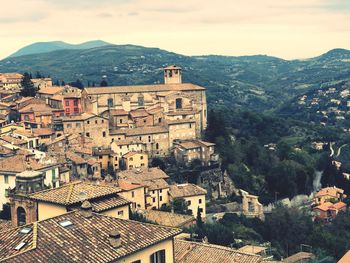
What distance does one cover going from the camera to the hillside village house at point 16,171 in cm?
4938

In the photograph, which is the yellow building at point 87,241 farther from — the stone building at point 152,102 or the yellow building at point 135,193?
the stone building at point 152,102

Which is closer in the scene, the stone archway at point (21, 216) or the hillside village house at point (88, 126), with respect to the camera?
the stone archway at point (21, 216)

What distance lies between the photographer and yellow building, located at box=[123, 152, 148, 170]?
227ft

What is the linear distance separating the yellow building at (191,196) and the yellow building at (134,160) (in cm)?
741

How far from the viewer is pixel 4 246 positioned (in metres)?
17.8

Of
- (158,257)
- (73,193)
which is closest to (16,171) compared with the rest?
(73,193)

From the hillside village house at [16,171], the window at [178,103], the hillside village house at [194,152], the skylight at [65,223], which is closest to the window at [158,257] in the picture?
the skylight at [65,223]

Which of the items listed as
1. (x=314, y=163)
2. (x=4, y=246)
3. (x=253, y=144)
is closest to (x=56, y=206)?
(x=4, y=246)

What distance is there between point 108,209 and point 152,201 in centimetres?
3966

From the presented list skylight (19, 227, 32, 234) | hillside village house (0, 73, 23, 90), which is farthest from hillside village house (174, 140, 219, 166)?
skylight (19, 227, 32, 234)

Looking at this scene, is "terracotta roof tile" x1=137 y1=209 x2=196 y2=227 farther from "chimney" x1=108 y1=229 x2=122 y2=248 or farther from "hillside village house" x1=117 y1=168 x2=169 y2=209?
"chimney" x1=108 y1=229 x2=122 y2=248

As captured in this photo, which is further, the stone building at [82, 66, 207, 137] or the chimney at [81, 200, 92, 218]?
the stone building at [82, 66, 207, 137]

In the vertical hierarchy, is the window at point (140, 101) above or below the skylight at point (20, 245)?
below

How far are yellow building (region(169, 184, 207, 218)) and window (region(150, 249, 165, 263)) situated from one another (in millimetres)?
42602
